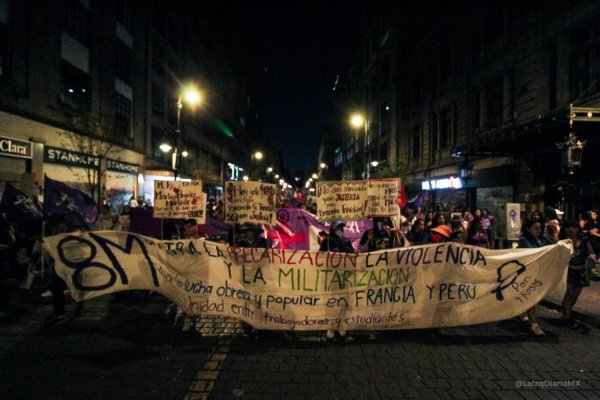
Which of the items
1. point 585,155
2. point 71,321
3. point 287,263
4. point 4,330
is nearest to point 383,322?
point 287,263

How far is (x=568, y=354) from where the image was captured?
5.25 m

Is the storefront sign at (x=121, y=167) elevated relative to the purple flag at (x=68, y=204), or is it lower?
elevated

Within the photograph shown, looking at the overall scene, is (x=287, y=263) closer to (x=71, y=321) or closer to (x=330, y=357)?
(x=330, y=357)

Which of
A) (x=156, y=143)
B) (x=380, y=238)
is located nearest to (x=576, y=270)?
(x=380, y=238)

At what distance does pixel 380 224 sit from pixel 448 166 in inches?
764

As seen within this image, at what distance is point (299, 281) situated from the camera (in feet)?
18.8

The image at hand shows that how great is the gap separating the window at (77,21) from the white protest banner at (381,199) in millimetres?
19575

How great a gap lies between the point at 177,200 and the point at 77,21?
1843 centimetres

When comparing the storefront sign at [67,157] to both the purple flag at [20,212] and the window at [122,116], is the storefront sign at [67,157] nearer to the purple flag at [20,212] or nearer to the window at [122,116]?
the window at [122,116]

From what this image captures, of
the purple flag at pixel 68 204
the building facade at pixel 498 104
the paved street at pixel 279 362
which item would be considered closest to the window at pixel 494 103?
the building facade at pixel 498 104

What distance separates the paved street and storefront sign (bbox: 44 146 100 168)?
14.3 m

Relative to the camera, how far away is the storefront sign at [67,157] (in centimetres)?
1864

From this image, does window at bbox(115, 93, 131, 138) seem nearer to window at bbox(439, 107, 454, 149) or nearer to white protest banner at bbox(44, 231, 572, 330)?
window at bbox(439, 107, 454, 149)

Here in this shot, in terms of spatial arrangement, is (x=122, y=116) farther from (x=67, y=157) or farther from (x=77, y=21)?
(x=67, y=157)
